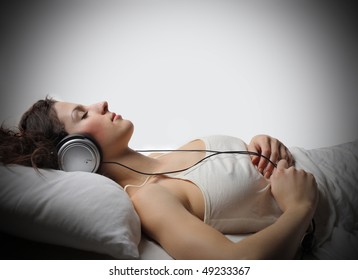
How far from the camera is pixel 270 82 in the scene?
115 centimetres

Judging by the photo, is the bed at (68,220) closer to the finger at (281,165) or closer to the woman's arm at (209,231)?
the woman's arm at (209,231)

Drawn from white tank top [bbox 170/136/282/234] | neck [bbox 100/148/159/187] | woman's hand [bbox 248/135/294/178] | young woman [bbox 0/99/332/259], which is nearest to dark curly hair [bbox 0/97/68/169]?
young woman [bbox 0/99/332/259]

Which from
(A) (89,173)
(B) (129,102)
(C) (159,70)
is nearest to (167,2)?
(C) (159,70)

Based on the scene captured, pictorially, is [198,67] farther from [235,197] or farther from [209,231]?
[209,231]

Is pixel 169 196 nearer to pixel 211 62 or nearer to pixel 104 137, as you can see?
pixel 104 137

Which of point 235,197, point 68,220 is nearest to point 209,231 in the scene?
point 235,197

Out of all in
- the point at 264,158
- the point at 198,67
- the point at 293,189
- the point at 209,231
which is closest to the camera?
the point at 209,231

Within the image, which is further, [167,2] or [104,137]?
[167,2]

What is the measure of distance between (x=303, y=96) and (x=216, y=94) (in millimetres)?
266

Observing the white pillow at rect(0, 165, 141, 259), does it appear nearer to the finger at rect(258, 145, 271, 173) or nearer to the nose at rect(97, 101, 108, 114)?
the nose at rect(97, 101, 108, 114)

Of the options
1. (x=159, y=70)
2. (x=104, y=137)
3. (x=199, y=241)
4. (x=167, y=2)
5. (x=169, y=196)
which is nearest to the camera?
(x=199, y=241)

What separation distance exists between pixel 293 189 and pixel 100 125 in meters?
0.44

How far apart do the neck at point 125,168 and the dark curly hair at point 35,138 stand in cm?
12

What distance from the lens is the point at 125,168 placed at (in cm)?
Result: 89
